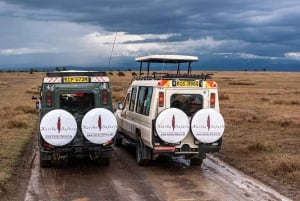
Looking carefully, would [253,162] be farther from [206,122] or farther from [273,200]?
[273,200]

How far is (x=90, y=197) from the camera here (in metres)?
9.77

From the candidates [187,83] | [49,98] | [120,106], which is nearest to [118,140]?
[120,106]

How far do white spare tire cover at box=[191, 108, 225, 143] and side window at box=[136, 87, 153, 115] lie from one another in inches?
55.9

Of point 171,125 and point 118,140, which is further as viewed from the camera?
point 118,140

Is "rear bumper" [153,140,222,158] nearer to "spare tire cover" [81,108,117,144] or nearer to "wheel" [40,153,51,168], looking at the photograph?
"spare tire cover" [81,108,117,144]

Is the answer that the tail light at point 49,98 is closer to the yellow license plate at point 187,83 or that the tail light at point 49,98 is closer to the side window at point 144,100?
the side window at point 144,100

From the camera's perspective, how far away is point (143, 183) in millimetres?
11000

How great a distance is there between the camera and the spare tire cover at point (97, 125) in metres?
11.7

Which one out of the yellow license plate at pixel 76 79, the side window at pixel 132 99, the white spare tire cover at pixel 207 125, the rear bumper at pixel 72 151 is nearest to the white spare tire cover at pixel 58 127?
the rear bumper at pixel 72 151

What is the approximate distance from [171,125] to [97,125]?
180 cm

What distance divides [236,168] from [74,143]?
4.39 meters

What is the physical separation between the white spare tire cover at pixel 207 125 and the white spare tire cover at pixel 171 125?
1.04 feet

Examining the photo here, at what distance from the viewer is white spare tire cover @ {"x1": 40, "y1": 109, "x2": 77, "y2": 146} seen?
1151cm

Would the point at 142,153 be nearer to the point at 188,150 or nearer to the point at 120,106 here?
the point at 188,150
